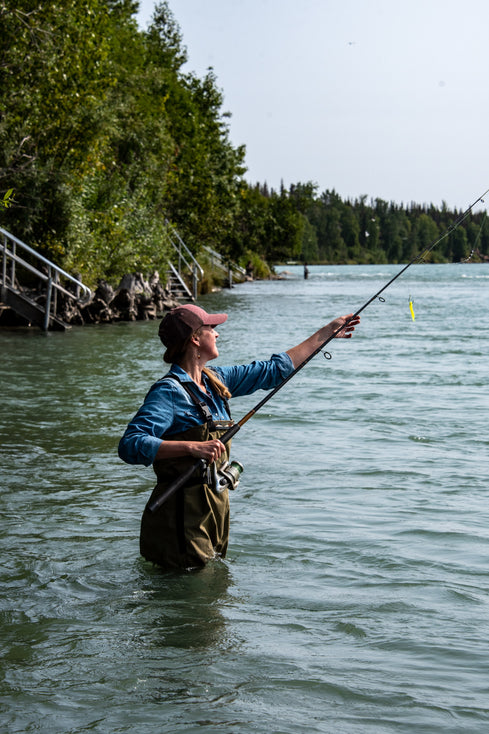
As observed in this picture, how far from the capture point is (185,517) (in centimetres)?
508

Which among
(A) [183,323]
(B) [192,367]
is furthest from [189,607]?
(A) [183,323]

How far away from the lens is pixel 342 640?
5.09 meters

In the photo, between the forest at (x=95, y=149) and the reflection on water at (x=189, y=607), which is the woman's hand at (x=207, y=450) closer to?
the reflection on water at (x=189, y=607)

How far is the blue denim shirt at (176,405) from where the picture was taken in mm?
4738

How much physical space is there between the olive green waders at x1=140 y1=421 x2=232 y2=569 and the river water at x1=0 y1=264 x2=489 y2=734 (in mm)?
357

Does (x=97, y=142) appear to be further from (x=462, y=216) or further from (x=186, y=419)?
(x=186, y=419)

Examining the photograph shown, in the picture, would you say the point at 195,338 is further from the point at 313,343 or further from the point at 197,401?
the point at 313,343

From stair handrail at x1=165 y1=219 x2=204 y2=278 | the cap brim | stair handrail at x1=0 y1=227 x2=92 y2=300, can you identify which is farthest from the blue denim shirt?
stair handrail at x1=165 y1=219 x2=204 y2=278

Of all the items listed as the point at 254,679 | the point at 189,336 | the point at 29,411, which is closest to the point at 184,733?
the point at 254,679

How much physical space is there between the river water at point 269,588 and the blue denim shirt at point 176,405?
1014 mm

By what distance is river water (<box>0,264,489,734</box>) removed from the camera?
169 inches

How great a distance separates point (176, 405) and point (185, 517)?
0.60 m

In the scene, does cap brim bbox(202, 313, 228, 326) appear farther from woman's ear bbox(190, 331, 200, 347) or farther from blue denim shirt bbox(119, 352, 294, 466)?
blue denim shirt bbox(119, 352, 294, 466)

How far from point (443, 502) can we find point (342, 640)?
3.20 meters
